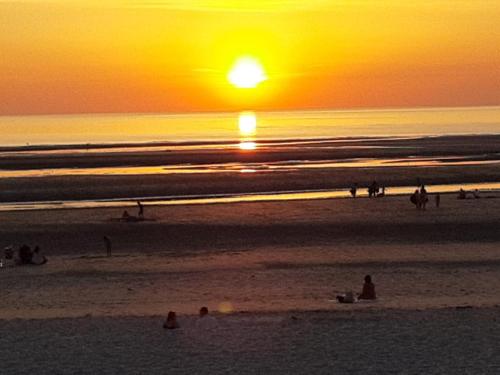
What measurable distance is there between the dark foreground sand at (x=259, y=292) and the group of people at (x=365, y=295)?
284 mm

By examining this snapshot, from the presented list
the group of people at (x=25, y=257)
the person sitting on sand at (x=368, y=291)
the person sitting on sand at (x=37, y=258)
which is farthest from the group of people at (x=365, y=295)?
the group of people at (x=25, y=257)

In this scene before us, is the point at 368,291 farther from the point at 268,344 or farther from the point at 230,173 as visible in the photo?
the point at 230,173

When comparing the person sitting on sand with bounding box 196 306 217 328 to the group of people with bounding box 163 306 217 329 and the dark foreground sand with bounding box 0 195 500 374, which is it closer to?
the group of people with bounding box 163 306 217 329

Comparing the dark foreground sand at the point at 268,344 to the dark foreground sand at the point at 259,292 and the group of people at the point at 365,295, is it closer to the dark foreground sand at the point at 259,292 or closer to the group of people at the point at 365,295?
the dark foreground sand at the point at 259,292

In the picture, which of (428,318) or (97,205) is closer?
(428,318)

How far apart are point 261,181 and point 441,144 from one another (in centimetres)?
4725

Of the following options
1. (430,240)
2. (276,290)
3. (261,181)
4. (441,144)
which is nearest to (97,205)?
(261,181)

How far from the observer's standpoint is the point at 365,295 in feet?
68.0

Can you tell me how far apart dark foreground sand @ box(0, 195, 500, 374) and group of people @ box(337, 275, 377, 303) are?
28 cm

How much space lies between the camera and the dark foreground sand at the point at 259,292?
52.2 ft

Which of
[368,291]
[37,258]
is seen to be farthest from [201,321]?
[37,258]

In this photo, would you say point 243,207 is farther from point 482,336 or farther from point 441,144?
point 441,144

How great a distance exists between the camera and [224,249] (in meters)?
29.7

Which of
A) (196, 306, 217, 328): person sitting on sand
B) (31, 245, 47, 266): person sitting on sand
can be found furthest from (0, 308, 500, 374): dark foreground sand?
(31, 245, 47, 266): person sitting on sand
